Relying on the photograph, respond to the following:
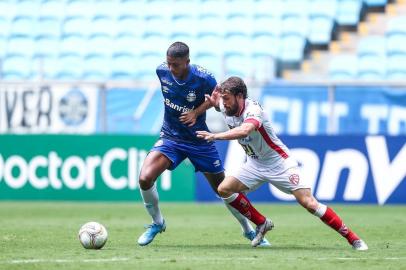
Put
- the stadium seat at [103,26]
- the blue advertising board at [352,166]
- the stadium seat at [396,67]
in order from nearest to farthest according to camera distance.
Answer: the blue advertising board at [352,166] → the stadium seat at [396,67] → the stadium seat at [103,26]

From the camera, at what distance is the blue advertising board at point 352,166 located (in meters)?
18.0

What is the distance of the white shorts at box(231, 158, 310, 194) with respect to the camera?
10188 mm

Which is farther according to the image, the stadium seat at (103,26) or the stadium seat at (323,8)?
the stadium seat at (103,26)

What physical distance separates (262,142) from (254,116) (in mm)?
501

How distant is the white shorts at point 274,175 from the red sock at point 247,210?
0.75 ft

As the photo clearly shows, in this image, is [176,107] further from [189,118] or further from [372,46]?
[372,46]

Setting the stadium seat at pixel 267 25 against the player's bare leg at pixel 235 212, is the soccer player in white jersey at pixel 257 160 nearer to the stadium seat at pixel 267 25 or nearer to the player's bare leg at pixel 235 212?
the player's bare leg at pixel 235 212

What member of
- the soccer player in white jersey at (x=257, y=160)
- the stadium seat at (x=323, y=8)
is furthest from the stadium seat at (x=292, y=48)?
the soccer player in white jersey at (x=257, y=160)

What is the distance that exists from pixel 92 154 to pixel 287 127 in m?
3.93

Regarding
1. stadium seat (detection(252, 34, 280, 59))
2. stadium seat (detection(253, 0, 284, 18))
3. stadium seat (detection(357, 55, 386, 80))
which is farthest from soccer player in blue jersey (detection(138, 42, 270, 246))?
stadium seat (detection(253, 0, 284, 18))

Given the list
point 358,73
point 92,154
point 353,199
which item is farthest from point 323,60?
point 92,154

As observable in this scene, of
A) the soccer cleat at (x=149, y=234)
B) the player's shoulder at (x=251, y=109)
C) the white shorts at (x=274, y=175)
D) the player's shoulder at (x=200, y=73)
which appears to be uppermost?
the player's shoulder at (x=200, y=73)

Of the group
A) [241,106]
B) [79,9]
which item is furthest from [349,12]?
[241,106]

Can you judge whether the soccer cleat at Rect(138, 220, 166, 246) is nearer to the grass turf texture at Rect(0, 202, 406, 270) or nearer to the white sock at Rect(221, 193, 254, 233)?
the grass turf texture at Rect(0, 202, 406, 270)
